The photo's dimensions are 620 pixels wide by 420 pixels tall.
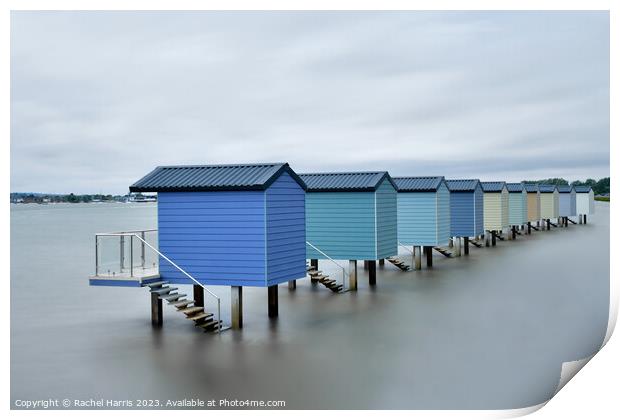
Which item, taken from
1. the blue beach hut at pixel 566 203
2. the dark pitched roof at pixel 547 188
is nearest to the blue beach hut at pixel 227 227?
the dark pitched roof at pixel 547 188

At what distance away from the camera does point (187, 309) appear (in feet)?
57.8

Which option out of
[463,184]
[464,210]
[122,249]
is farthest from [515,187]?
[122,249]

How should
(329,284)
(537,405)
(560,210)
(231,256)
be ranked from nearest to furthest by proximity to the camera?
(537,405)
(231,256)
(329,284)
(560,210)

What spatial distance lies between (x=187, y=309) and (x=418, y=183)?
15688 mm

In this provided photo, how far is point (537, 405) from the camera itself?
1184 cm

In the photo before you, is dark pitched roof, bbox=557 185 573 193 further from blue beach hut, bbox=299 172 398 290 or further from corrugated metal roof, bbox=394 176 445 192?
blue beach hut, bbox=299 172 398 290

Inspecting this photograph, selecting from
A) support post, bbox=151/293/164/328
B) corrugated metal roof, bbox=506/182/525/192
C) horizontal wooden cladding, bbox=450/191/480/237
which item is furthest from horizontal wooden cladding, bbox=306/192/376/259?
corrugated metal roof, bbox=506/182/525/192

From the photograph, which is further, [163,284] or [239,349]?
[163,284]

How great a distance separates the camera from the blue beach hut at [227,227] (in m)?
17.1

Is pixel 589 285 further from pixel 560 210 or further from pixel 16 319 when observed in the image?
pixel 560 210

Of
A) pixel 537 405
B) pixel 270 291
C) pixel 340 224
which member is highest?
pixel 340 224

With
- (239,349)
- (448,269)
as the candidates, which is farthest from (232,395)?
(448,269)

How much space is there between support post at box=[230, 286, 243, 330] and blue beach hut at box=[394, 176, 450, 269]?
548 inches

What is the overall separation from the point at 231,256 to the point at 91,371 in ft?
14.9
